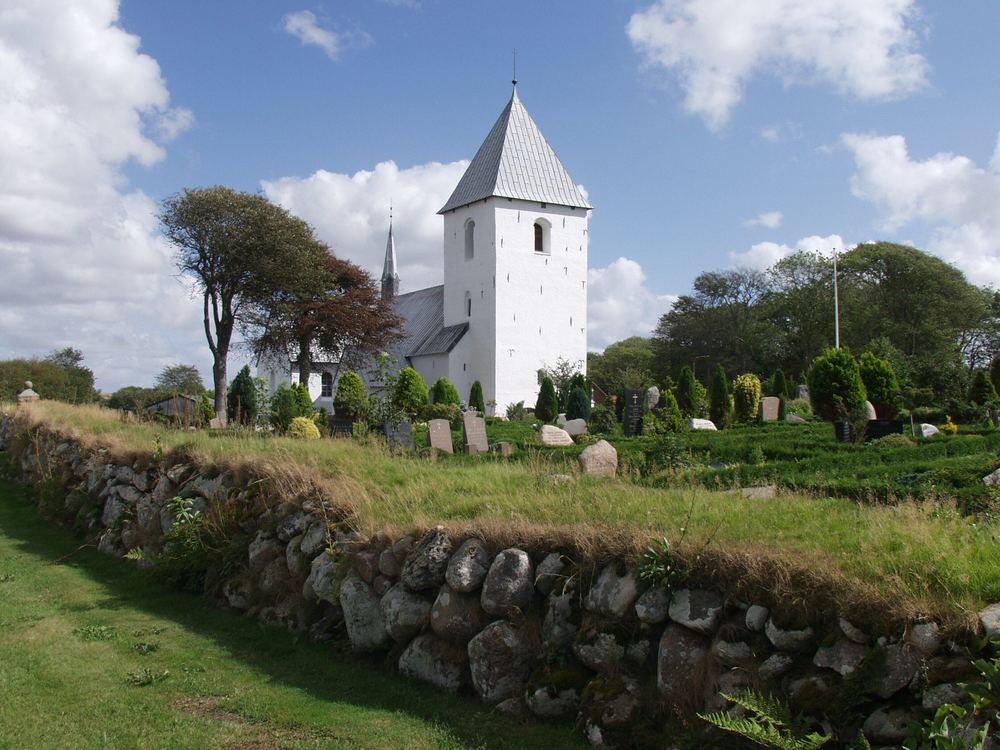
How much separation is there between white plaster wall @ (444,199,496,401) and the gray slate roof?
0.47 metres

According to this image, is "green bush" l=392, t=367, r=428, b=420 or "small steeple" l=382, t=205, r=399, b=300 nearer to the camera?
"green bush" l=392, t=367, r=428, b=420

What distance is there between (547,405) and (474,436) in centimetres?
1238

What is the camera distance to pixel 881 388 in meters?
19.1

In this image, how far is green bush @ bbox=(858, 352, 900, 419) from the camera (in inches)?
750

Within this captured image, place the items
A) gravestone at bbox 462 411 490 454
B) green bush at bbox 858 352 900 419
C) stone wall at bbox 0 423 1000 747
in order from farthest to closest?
green bush at bbox 858 352 900 419
gravestone at bbox 462 411 490 454
stone wall at bbox 0 423 1000 747

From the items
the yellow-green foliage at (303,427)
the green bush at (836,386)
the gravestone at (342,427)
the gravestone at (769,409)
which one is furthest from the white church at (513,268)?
the yellow-green foliage at (303,427)

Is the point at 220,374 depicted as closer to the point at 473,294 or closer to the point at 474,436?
the point at 473,294

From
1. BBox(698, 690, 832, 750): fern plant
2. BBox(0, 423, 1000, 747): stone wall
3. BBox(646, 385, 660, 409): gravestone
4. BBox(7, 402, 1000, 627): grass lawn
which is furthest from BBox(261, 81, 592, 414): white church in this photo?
BBox(698, 690, 832, 750): fern plant

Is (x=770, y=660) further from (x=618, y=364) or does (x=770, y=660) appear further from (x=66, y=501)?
(x=618, y=364)

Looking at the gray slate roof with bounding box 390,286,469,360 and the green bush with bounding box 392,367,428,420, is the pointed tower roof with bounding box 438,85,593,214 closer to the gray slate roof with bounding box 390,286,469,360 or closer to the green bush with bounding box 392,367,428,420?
the gray slate roof with bounding box 390,286,469,360

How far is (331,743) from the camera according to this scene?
4.12m

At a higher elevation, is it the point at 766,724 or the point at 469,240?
the point at 469,240

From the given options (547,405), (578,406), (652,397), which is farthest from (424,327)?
(652,397)

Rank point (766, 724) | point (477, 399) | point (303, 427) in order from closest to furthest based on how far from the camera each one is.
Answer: point (766, 724), point (303, 427), point (477, 399)
